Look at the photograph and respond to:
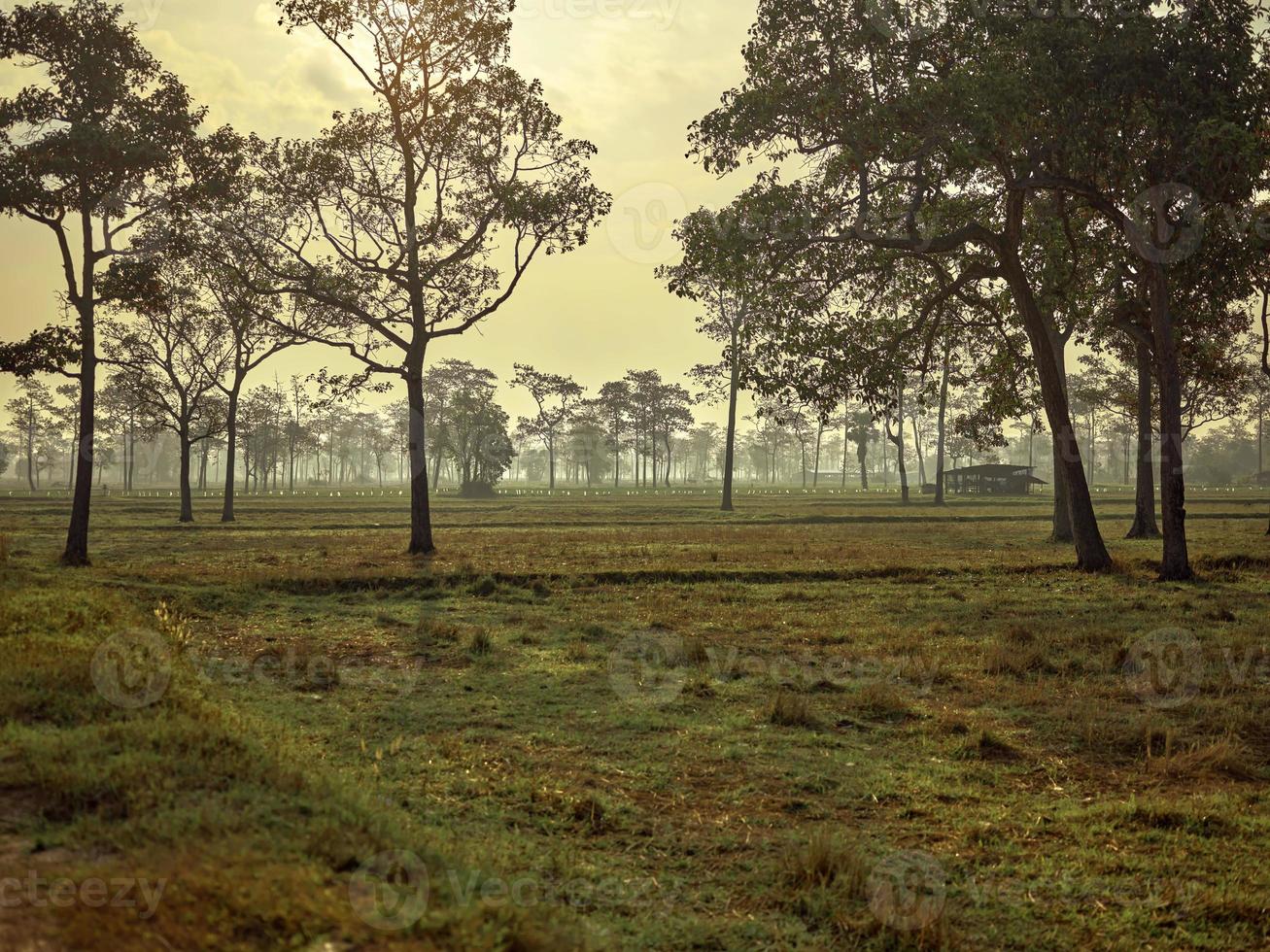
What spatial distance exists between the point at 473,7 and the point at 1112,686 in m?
27.4

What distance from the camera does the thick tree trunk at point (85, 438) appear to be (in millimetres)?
21859

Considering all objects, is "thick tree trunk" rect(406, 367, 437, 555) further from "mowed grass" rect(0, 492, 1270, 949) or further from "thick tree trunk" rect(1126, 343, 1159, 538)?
"thick tree trunk" rect(1126, 343, 1159, 538)

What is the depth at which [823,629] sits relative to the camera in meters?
15.2

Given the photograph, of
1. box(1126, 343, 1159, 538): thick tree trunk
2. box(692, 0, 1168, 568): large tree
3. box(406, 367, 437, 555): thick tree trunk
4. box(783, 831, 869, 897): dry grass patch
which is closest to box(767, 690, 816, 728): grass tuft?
box(783, 831, 869, 897): dry grass patch

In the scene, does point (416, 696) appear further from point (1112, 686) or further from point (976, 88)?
point (976, 88)

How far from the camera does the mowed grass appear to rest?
15.3 ft

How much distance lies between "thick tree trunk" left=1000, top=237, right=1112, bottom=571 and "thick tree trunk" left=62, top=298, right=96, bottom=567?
987 inches

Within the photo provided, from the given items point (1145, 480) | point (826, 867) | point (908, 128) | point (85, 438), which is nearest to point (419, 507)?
point (85, 438)

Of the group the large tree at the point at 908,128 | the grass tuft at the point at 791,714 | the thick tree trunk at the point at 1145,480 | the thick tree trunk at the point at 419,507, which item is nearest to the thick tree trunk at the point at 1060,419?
the large tree at the point at 908,128

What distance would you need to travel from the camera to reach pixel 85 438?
21812 mm

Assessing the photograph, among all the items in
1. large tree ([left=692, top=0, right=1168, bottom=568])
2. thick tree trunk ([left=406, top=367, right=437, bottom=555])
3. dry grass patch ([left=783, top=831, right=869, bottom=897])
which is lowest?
dry grass patch ([left=783, top=831, right=869, bottom=897])

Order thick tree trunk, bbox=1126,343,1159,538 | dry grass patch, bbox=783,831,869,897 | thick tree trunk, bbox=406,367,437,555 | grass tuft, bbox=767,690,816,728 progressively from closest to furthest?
dry grass patch, bbox=783,831,869,897
grass tuft, bbox=767,690,816,728
thick tree trunk, bbox=406,367,437,555
thick tree trunk, bbox=1126,343,1159,538

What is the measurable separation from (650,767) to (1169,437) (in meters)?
19.5

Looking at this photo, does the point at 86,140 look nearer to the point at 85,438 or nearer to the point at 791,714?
the point at 85,438
